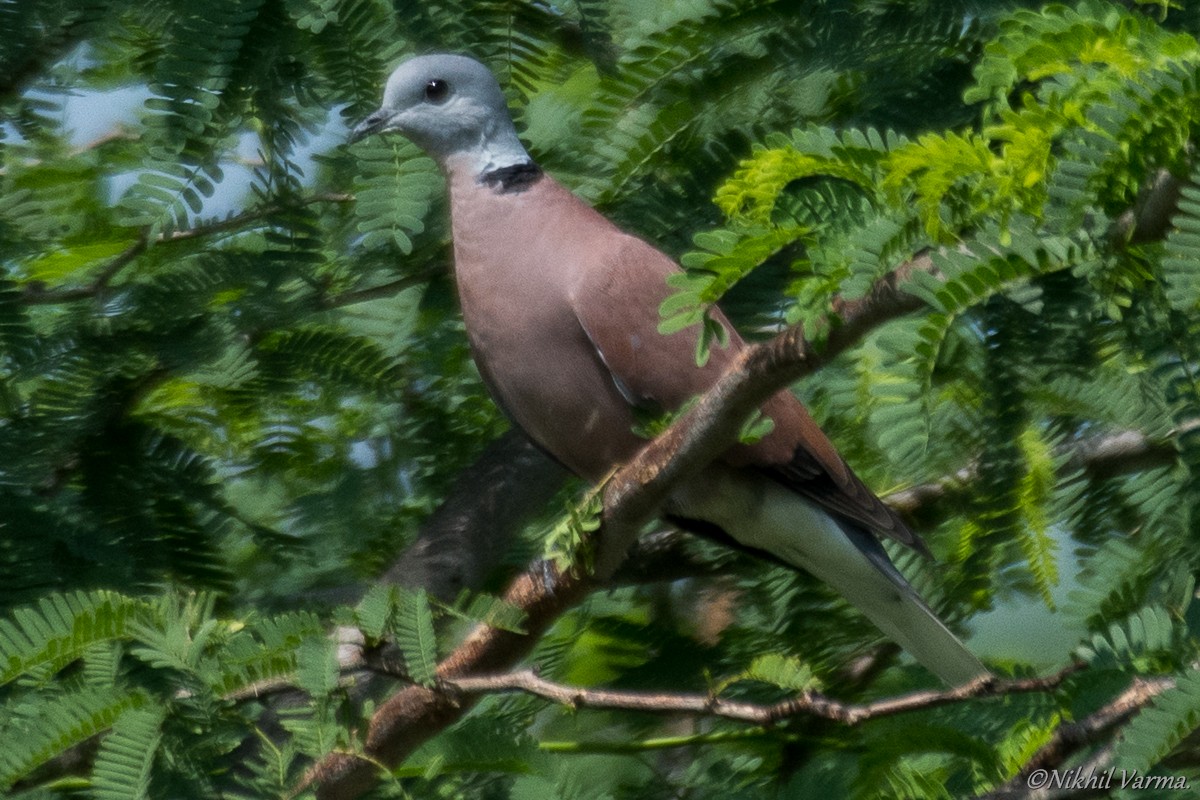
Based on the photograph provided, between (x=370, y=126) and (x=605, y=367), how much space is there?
642 mm

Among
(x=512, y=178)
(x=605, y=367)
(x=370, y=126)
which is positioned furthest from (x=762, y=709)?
(x=512, y=178)

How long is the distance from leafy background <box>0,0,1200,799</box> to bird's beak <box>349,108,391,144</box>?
0.16ft

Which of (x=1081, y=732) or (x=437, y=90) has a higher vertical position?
(x=437, y=90)

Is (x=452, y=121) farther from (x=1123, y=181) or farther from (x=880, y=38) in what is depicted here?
(x=1123, y=181)

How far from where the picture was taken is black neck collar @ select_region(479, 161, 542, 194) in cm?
288

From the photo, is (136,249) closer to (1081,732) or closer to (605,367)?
(605,367)

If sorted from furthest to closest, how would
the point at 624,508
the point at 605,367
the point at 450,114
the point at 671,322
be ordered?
1. the point at 450,114
2. the point at 605,367
3. the point at 624,508
4. the point at 671,322

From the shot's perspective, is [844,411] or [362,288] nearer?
[844,411]

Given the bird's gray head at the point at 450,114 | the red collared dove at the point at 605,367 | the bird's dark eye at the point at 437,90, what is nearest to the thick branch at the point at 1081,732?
the red collared dove at the point at 605,367

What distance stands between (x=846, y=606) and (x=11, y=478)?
1645 mm

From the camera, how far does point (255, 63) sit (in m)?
2.15

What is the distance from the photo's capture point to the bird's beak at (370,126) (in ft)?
8.29

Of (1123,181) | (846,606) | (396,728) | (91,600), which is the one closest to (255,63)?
(91,600)

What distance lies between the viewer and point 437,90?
275cm
